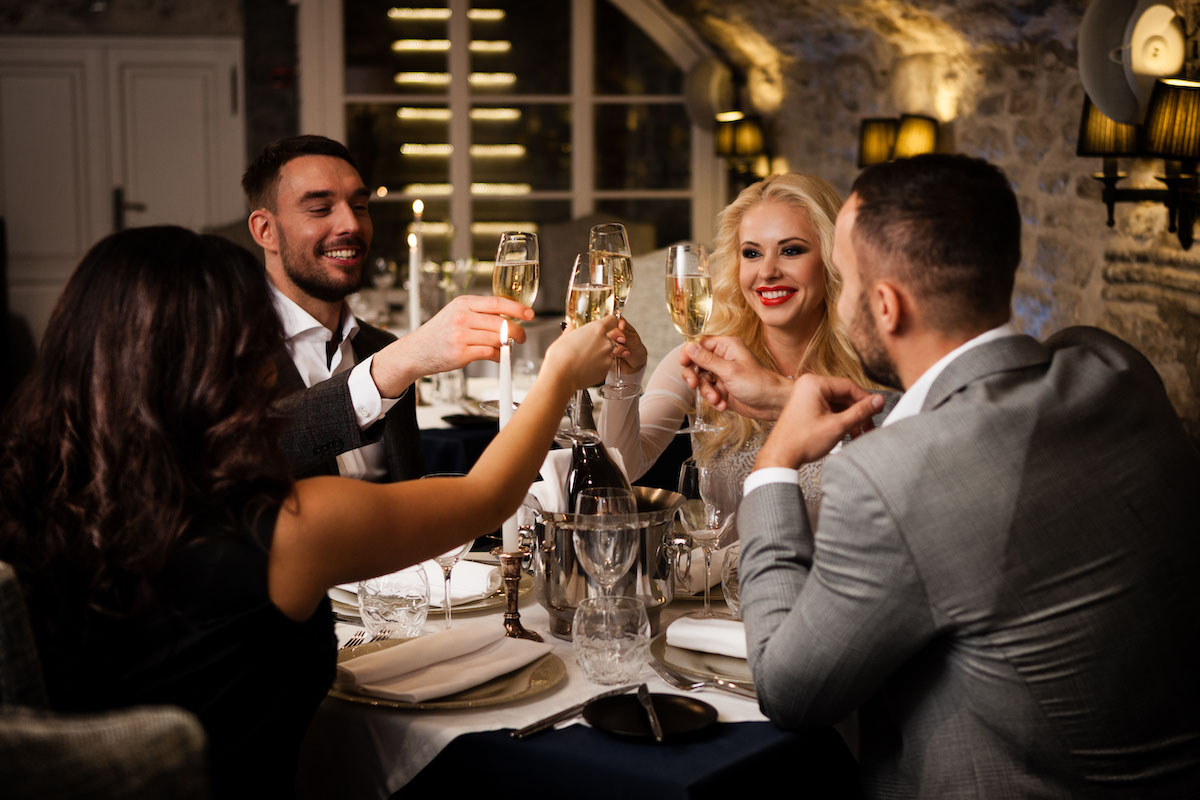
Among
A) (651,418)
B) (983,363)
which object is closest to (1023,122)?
(651,418)

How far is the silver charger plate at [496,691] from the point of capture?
1.48 meters

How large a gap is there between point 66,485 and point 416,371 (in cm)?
85

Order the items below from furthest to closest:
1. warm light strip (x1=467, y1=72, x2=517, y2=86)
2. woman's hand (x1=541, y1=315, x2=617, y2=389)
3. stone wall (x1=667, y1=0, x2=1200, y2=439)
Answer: warm light strip (x1=467, y1=72, x2=517, y2=86) → stone wall (x1=667, y1=0, x2=1200, y2=439) → woman's hand (x1=541, y1=315, x2=617, y2=389)

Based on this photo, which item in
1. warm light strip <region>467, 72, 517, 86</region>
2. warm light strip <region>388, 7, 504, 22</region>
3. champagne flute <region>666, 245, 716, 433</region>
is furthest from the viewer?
warm light strip <region>467, 72, 517, 86</region>

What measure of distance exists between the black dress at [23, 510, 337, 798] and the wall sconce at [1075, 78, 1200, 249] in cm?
271

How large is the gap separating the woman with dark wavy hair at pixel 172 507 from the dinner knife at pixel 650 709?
1.20 feet

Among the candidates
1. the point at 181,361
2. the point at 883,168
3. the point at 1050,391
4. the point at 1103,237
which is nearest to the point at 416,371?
the point at 181,361

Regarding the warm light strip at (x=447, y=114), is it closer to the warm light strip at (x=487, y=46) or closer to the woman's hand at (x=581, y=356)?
the warm light strip at (x=487, y=46)

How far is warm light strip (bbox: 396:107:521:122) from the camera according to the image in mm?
8094

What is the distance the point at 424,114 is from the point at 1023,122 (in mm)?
4613

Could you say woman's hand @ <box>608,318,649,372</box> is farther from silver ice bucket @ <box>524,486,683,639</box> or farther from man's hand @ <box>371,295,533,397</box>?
silver ice bucket @ <box>524,486,683,639</box>

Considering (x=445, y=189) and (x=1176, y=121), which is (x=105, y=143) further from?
(x=1176, y=121)

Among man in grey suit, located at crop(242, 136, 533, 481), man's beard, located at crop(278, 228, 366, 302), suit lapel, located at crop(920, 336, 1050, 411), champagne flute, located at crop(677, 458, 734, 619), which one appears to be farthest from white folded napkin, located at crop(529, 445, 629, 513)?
man's beard, located at crop(278, 228, 366, 302)

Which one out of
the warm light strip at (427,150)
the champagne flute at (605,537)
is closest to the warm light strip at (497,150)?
the warm light strip at (427,150)
